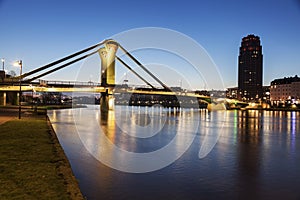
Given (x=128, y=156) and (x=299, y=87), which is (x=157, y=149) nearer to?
(x=128, y=156)

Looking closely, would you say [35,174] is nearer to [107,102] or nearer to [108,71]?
[107,102]

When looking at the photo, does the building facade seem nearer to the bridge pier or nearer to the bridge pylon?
the bridge pylon

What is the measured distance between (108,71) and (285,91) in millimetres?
109852

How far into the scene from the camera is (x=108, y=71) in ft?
197

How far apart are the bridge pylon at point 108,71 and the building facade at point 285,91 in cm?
9365

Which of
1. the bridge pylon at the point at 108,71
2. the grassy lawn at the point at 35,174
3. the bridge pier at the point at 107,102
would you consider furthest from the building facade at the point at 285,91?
the grassy lawn at the point at 35,174

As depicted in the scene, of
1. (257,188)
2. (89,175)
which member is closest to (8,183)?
(89,175)

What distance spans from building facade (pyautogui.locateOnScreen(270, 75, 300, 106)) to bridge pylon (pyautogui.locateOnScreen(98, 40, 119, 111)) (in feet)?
307

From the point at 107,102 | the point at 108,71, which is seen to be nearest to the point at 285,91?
the point at 108,71

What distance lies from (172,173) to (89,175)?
268 cm

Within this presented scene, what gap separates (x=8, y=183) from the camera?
6.84 metres

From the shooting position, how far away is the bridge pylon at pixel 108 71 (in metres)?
59.4

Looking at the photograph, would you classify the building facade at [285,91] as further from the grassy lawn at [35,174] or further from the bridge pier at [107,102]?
the grassy lawn at [35,174]

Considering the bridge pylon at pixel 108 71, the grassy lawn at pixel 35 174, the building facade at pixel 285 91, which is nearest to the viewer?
the grassy lawn at pixel 35 174
